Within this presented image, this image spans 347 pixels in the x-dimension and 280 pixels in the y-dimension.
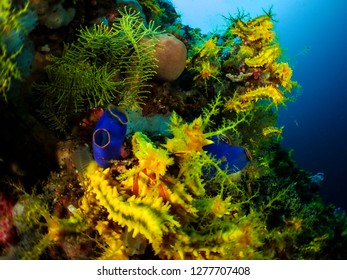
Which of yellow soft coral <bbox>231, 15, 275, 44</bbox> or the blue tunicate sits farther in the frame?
yellow soft coral <bbox>231, 15, 275, 44</bbox>

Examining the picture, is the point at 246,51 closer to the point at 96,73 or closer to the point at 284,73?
the point at 284,73

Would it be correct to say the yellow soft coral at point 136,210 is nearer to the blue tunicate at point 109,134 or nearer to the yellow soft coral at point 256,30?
the blue tunicate at point 109,134

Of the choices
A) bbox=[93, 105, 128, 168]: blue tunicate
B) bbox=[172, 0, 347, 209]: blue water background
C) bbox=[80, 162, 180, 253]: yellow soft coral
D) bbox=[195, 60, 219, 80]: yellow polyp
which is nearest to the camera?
bbox=[80, 162, 180, 253]: yellow soft coral

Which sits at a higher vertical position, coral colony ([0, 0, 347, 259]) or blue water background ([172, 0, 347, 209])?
blue water background ([172, 0, 347, 209])

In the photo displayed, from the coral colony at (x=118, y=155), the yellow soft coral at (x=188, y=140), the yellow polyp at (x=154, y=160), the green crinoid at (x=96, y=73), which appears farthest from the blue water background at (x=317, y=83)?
the yellow polyp at (x=154, y=160)

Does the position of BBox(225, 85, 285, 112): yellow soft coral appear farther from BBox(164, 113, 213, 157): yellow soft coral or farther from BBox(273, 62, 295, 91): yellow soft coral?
BBox(164, 113, 213, 157): yellow soft coral

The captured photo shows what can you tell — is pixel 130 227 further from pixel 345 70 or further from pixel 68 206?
pixel 345 70

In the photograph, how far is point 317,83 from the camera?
247 feet

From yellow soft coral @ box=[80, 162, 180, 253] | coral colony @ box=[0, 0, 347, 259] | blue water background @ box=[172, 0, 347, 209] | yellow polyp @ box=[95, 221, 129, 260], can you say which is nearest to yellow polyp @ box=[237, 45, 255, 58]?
coral colony @ box=[0, 0, 347, 259]

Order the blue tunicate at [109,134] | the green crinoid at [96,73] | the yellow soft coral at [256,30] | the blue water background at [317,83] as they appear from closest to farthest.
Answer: the blue tunicate at [109,134] < the green crinoid at [96,73] < the yellow soft coral at [256,30] < the blue water background at [317,83]

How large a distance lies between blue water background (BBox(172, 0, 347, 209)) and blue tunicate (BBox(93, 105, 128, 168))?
2745cm

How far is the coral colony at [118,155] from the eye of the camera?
252 centimetres

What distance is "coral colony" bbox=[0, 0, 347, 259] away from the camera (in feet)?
8.25

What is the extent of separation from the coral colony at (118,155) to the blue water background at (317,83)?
85.4ft
